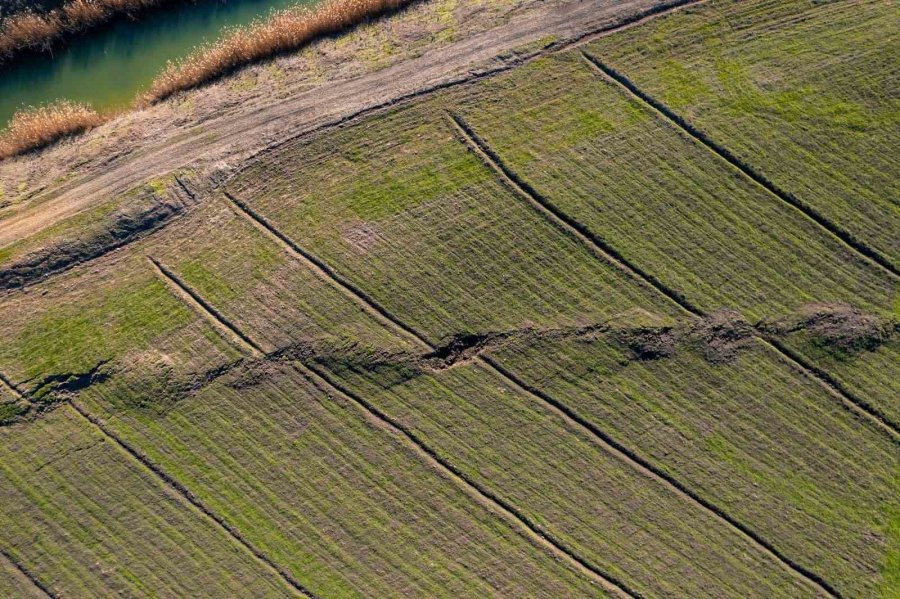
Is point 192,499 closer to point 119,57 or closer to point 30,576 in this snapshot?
point 30,576

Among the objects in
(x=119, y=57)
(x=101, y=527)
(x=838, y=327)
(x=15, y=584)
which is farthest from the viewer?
(x=119, y=57)

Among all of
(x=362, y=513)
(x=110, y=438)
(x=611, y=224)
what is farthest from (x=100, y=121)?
(x=611, y=224)

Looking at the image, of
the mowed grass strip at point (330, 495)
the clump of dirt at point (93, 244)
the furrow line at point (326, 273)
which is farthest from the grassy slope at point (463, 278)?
the clump of dirt at point (93, 244)

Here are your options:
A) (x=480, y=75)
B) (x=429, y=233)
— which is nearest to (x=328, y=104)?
(x=480, y=75)

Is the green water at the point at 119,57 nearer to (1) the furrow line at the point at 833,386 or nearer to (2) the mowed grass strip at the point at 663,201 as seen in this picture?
(2) the mowed grass strip at the point at 663,201

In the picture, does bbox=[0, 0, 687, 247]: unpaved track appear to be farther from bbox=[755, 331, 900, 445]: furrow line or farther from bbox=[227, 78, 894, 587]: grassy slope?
bbox=[755, 331, 900, 445]: furrow line

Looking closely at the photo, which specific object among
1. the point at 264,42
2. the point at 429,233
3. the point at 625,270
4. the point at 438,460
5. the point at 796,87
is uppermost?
the point at 264,42
